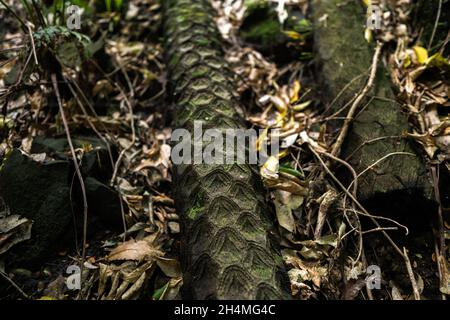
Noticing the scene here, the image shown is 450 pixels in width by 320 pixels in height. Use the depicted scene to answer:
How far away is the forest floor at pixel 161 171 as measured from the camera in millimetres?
1914

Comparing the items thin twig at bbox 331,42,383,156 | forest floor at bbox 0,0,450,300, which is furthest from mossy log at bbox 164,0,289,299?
thin twig at bbox 331,42,383,156

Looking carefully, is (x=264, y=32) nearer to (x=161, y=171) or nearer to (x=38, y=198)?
(x=161, y=171)

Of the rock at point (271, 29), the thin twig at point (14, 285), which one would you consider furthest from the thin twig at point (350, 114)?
the thin twig at point (14, 285)

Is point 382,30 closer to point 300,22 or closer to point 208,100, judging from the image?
point 300,22

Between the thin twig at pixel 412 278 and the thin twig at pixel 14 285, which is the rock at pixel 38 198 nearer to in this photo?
the thin twig at pixel 14 285

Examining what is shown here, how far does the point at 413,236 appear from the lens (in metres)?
1.98

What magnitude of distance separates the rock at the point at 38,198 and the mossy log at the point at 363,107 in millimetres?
1723

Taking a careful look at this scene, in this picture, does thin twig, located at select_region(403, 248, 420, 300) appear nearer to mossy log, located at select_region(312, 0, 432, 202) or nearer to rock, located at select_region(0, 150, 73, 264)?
mossy log, located at select_region(312, 0, 432, 202)

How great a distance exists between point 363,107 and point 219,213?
123cm

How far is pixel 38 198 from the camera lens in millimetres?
2059

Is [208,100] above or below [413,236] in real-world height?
above

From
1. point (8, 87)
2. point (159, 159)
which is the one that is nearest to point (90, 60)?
point (8, 87)

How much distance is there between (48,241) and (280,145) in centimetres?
157

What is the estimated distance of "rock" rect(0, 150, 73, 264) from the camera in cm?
202
